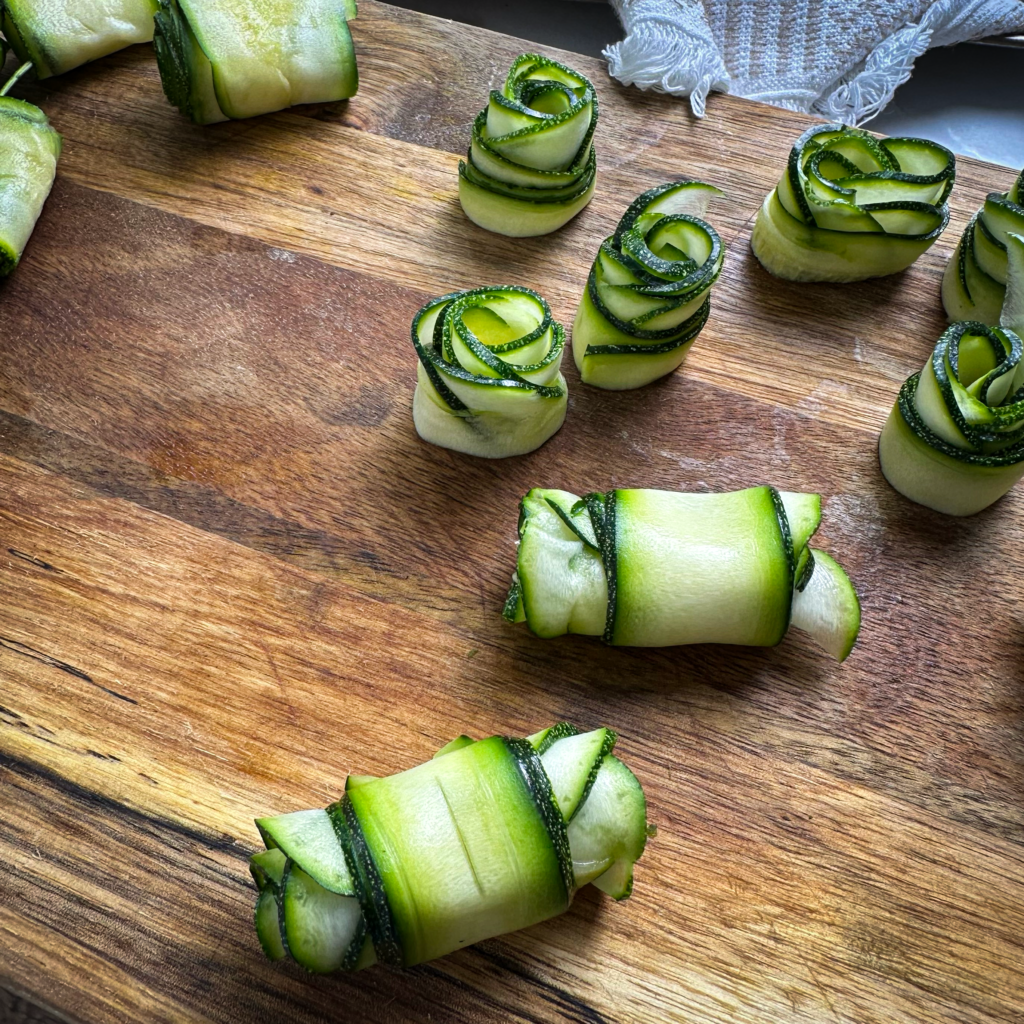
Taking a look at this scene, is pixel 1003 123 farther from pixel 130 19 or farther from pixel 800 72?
pixel 130 19

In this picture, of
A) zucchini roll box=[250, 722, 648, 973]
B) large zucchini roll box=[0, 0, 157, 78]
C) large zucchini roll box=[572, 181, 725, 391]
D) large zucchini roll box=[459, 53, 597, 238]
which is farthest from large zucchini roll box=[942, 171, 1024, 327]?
large zucchini roll box=[0, 0, 157, 78]

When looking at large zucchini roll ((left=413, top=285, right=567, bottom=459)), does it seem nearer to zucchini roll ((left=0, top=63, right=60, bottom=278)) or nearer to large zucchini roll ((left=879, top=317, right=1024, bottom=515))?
large zucchini roll ((left=879, top=317, right=1024, bottom=515))

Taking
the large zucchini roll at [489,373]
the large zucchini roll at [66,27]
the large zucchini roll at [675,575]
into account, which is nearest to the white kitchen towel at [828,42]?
the large zucchini roll at [489,373]

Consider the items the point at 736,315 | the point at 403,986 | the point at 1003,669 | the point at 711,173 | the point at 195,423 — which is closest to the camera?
the point at 403,986

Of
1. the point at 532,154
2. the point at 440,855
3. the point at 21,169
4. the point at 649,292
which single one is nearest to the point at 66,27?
the point at 21,169

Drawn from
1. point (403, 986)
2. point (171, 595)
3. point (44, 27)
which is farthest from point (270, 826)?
point (44, 27)

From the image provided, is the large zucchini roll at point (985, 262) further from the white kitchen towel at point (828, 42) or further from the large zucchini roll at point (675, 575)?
the large zucchini roll at point (675, 575)
